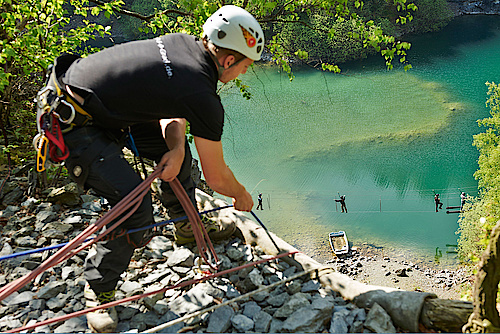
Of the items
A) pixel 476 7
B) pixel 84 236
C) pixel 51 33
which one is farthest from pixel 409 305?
pixel 476 7

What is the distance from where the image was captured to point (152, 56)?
229 cm

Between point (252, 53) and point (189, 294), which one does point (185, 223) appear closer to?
point (189, 294)

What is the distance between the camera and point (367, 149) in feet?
72.3

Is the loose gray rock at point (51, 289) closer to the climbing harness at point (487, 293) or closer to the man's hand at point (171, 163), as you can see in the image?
the man's hand at point (171, 163)

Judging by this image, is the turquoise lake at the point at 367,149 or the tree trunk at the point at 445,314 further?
the turquoise lake at the point at 367,149

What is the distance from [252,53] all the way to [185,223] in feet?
5.50

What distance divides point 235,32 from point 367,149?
67.2 feet

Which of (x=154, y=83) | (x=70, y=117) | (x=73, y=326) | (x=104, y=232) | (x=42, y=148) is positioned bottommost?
(x=73, y=326)

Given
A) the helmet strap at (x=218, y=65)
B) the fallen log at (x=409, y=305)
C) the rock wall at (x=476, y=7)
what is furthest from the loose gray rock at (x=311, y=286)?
the rock wall at (x=476, y=7)

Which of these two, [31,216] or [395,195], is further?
[395,195]

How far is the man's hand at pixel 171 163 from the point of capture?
2789mm

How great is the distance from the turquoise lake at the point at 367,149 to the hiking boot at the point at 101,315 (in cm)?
989

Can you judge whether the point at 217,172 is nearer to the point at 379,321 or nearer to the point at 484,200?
the point at 379,321

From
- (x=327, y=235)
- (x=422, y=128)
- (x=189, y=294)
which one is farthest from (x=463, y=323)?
(x=422, y=128)
